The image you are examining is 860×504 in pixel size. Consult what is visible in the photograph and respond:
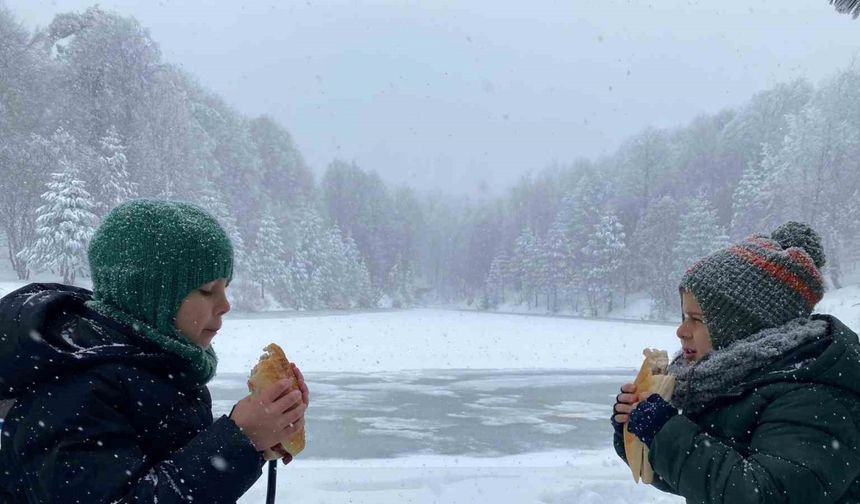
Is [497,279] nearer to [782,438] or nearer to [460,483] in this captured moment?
[460,483]

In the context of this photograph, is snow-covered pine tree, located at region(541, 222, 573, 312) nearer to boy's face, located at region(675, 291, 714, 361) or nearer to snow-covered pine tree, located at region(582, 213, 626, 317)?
snow-covered pine tree, located at region(582, 213, 626, 317)

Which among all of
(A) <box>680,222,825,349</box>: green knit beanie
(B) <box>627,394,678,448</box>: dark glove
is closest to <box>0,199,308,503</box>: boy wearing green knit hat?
(B) <box>627,394,678,448</box>: dark glove

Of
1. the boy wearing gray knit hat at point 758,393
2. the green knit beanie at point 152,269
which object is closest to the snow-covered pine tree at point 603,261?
the boy wearing gray knit hat at point 758,393

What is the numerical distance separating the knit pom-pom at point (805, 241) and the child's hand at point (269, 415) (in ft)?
5.51

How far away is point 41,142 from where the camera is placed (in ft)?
85.0

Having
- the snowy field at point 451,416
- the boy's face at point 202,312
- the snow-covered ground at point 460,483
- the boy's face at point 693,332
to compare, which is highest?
the boy's face at point 202,312

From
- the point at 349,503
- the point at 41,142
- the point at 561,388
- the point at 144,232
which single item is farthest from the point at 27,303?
the point at 41,142

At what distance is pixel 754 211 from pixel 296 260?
30.4 m

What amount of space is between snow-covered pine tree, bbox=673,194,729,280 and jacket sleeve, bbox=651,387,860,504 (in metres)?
38.5

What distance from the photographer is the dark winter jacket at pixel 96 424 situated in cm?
120

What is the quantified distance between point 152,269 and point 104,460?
0.43 metres

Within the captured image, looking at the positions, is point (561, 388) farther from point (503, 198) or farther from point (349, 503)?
point (503, 198)

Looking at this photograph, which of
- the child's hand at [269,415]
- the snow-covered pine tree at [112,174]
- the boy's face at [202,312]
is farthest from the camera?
the snow-covered pine tree at [112,174]

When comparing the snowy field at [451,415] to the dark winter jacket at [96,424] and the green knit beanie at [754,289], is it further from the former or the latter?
the dark winter jacket at [96,424]
